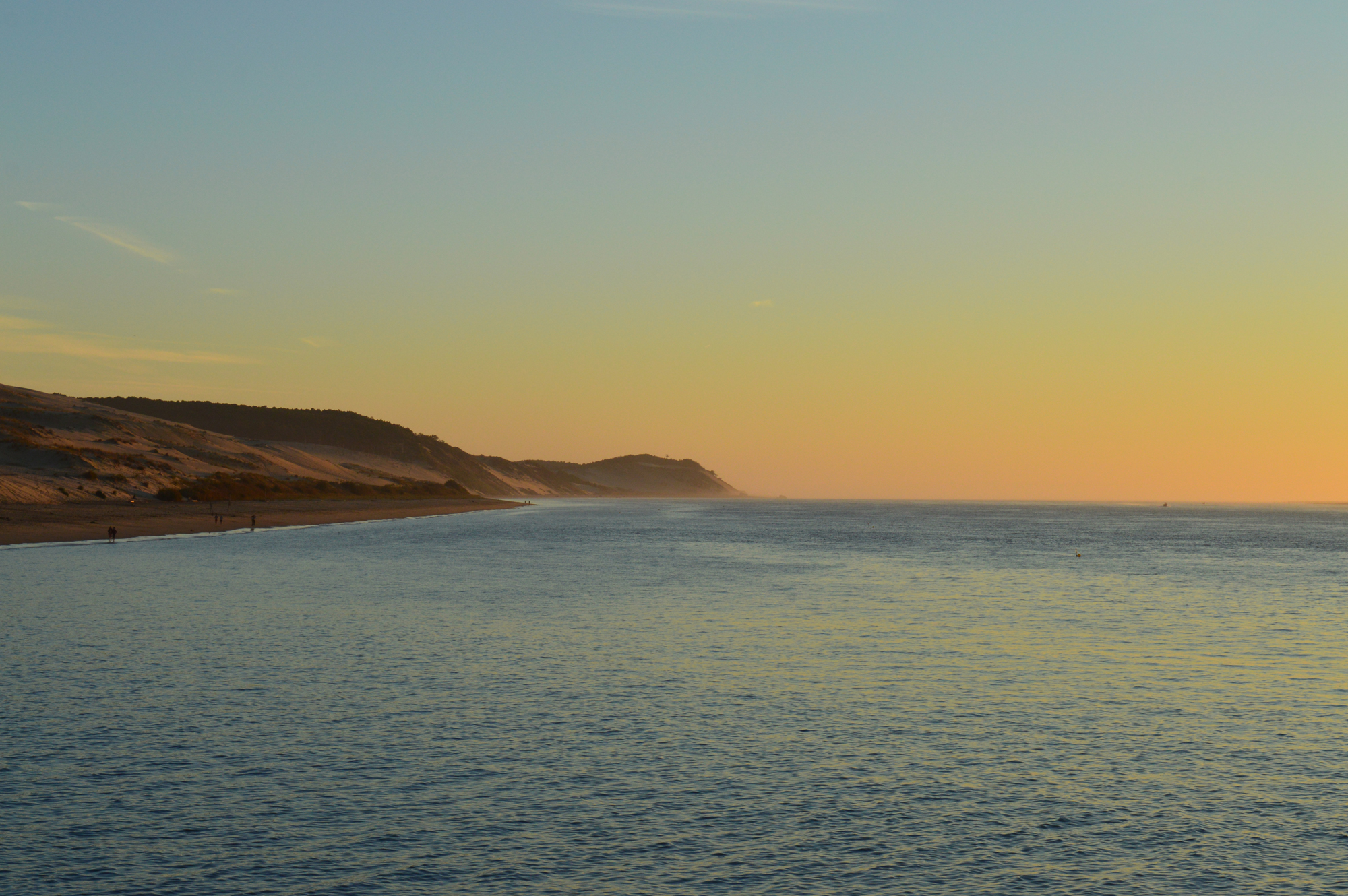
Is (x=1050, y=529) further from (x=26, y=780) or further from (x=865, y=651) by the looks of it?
(x=26, y=780)

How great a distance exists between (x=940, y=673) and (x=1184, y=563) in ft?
166

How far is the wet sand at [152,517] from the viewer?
7069 centimetres

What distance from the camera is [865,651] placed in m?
26.1

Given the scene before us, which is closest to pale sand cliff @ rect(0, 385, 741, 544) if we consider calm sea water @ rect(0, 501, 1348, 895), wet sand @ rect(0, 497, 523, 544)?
wet sand @ rect(0, 497, 523, 544)

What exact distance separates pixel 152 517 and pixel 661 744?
3586 inches

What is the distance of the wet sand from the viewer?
2783 inches

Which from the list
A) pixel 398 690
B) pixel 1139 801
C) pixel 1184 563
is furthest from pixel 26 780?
pixel 1184 563

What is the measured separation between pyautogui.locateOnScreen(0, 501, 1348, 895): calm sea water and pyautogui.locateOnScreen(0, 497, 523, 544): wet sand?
36.7 m

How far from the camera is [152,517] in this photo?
9488 centimetres

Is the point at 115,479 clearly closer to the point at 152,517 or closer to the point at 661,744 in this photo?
the point at 152,517

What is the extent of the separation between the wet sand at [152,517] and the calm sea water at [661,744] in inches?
1444

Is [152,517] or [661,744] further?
[152,517]

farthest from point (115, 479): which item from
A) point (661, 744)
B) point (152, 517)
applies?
point (661, 744)

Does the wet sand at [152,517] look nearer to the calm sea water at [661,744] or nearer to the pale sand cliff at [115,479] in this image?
the pale sand cliff at [115,479]
